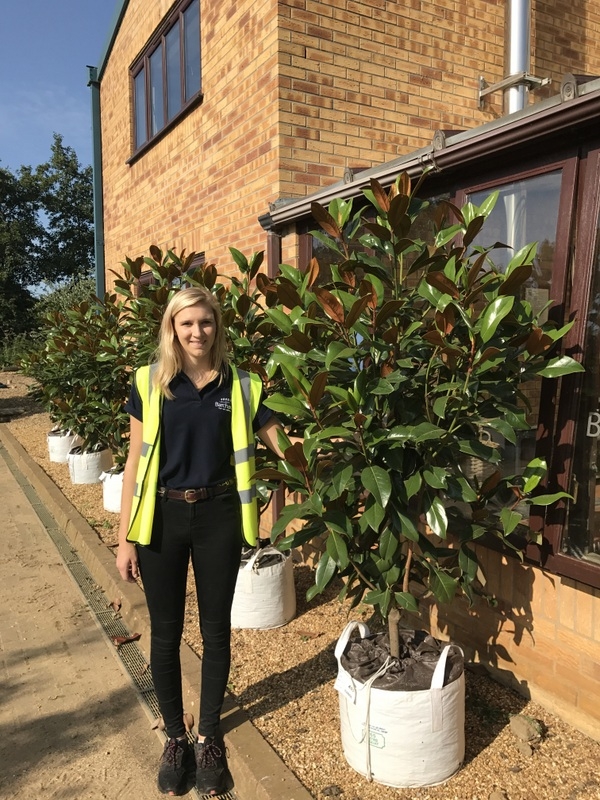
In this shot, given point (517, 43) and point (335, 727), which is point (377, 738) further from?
point (517, 43)

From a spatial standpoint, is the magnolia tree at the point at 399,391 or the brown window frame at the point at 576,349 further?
the brown window frame at the point at 576,349

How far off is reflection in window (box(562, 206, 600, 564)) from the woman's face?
1.64m

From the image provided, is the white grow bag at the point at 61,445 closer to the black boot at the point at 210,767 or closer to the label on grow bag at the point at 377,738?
the black boot at the point at 210,767

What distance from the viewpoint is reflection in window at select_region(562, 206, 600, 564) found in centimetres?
286

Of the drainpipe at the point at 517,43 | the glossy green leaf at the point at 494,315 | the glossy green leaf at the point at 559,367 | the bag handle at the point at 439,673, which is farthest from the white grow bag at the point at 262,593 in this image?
the drainpipe at the point at 517,43

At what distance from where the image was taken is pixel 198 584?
280 cm

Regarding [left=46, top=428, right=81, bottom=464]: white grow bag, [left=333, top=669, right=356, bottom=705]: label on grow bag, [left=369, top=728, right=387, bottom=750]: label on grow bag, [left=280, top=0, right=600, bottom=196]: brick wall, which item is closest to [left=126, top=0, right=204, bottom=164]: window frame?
[left=280, top=0, right=600, bottom=196]: brick wall

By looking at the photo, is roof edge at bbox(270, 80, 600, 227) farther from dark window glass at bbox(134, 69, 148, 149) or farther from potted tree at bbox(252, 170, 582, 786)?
dark window glass at bbox(134, 69, 148, 149)

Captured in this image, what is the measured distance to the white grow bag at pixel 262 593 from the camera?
12.9 feet

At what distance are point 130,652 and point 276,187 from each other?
3.51 m

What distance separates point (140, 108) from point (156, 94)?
2.77 feet

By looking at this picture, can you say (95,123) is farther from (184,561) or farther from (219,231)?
(184,561)

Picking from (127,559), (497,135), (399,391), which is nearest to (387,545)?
(399,391)

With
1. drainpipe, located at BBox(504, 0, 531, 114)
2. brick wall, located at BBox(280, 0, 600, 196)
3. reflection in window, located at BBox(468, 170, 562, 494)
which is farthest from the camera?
drainpipe, located at BBox(504, 0, 531, 114)
